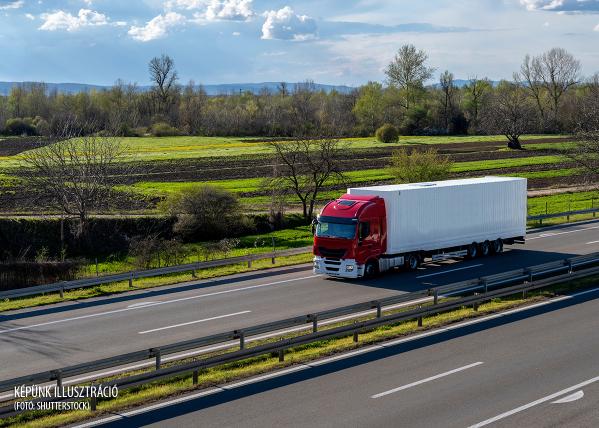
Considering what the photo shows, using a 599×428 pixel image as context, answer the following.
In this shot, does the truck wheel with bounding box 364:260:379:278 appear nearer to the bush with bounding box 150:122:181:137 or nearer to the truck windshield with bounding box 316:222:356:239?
the truck windshield with bounding box 316:222:356:239

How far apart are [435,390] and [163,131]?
365 ft

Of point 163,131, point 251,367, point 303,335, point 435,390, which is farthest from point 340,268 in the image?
point 163,131

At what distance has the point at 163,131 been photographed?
122 m

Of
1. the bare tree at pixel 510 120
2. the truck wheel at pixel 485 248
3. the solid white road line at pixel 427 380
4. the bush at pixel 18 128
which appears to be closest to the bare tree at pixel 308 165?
the truck wheel at pixel 485 248

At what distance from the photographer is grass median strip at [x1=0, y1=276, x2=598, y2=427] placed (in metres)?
13.9

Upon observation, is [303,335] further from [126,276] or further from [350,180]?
[350,180]

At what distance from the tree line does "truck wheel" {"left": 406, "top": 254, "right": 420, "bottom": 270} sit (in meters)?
76.9

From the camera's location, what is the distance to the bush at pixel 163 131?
121750mm

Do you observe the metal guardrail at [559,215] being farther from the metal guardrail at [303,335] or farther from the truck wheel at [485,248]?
the metal guardrail at [303,335]

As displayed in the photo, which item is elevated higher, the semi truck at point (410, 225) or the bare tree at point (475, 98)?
the bare tree at point (475, 98)

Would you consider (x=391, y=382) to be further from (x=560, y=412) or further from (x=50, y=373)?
(x=50, y=373)

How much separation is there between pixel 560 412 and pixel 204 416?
6.48 meters

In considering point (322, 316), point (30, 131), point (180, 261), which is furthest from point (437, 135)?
point (322, 316)

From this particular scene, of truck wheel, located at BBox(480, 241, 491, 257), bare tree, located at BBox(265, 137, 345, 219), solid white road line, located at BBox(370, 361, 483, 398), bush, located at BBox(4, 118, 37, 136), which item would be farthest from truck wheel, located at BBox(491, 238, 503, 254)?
bush, located at BBox(4, 118, 37, 136)
